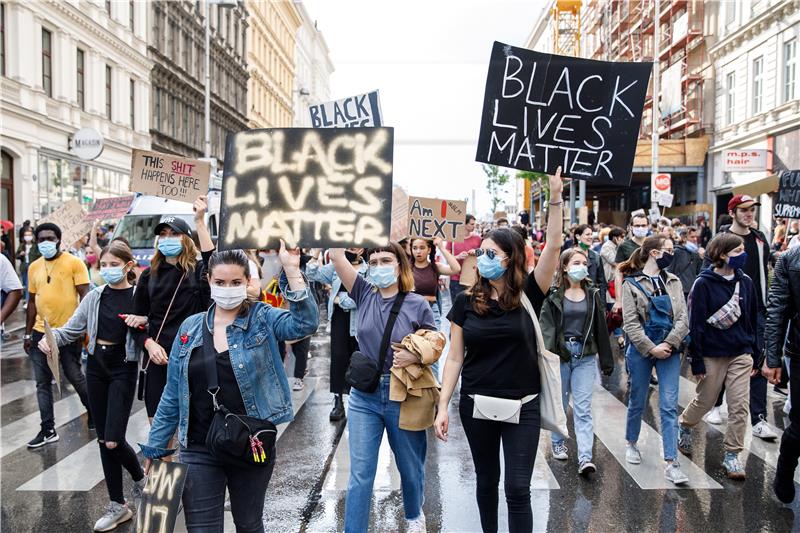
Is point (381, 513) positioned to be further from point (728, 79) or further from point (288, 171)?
point (728, 79)

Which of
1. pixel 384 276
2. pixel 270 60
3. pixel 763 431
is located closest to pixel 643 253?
pixel 763 431

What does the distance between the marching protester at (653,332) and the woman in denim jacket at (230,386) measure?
3.59 metres

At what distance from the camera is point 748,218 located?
7469 millimetres

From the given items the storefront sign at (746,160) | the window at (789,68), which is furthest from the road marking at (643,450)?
the window at (789,68)

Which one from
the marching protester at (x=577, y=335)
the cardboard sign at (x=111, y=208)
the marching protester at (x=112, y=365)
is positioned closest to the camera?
the marching protester at (x=112, y=365)

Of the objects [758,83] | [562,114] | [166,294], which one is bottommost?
[166,294]

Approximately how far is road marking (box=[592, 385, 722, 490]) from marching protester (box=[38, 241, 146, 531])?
3891 millimetres

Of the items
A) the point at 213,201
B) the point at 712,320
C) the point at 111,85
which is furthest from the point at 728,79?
the point at 712,320

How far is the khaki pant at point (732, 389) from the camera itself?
6.18 metres

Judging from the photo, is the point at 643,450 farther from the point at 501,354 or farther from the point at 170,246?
the point at 170,246

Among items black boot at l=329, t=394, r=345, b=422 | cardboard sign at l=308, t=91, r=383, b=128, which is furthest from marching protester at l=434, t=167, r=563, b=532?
cardboard sign at l=308, t=91, r=383, b=128

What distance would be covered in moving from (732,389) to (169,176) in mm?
5325

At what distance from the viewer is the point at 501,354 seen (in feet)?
13.8

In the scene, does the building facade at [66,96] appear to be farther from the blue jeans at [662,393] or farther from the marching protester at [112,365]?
the blue jeans at [662,393]
